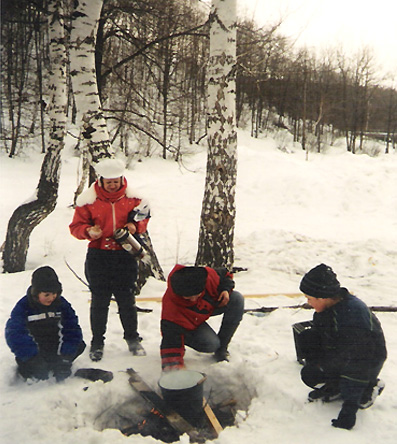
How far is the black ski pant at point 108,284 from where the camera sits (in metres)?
3.47

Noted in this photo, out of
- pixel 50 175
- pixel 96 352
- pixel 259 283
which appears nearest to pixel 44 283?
pixel 96 352

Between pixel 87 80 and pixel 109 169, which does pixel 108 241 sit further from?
pixel 87 80

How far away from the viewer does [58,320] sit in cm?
314

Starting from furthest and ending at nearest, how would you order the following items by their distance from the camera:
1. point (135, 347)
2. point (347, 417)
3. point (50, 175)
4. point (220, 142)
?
1. point (50, 175)
2. point (220, 142)
3. point (135, 347)
4. point (347, 417)

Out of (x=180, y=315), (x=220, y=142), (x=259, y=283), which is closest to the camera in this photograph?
(x=180, y=315)

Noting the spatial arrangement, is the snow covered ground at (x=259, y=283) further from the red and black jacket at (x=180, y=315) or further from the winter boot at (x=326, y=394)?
the red and black jacket at (x=180, y=315)

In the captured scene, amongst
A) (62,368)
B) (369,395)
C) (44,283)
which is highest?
(44,283)

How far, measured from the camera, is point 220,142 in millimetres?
5422

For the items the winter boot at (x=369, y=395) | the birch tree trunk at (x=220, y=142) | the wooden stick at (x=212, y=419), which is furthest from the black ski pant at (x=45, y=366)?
the birch tree trunk at (x=220, y=142)

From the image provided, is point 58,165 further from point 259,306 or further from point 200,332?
point 200,332

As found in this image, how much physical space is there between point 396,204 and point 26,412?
12229mm

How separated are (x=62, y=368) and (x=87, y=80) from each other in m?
3.54

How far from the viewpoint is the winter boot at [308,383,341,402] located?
9.20ft

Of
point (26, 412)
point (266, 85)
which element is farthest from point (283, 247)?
point (266, 85)
